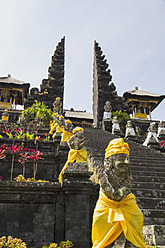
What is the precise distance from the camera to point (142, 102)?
3112 centimetres

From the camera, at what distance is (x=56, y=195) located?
4.91 meters

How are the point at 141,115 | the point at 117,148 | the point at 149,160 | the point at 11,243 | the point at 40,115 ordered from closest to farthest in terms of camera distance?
1. the point at 117,148
2. the point at 11,243
3. the point at 149,160
4. the point at 40,115
5. the point at 141,115

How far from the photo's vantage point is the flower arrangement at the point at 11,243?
4.02 metres

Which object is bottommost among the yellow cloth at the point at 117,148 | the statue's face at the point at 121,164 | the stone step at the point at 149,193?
the stone step at the point at 149,193

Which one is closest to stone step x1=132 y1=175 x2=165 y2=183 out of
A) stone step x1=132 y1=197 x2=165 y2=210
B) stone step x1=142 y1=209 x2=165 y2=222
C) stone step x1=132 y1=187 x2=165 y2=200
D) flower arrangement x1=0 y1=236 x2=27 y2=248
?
stone step x1=132 y1=187 x2=165 y2=200

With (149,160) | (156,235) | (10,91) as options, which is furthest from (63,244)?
(10,91)

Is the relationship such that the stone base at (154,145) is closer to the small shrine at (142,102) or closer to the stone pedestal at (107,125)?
the stone pedestal at (107,125)

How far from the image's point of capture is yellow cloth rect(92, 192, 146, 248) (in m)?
2.97

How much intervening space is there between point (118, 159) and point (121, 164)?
72mm

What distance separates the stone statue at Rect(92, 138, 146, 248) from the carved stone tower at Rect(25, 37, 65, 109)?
69.3ft

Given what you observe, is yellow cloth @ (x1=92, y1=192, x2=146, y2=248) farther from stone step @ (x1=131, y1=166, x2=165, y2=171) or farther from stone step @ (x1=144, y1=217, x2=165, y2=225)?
stone step @ (x1=131, y1=166, x2=165, y2=171)

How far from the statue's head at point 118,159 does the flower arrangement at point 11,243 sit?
198 centimetres

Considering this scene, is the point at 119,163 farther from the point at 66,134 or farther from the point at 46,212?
the point at 66,134

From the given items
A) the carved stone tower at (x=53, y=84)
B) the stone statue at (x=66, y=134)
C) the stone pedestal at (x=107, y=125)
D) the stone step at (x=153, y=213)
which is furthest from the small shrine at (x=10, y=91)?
the stone step at (x=153, y=213)
